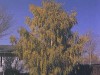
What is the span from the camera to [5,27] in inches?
1748

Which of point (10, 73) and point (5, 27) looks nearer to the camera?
point (10, 73)

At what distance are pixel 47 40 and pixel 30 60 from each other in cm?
231

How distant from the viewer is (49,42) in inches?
1240

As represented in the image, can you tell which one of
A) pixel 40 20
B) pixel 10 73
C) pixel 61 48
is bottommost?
pixel 10 73

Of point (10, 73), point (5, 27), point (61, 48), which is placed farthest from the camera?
point (5, 27)

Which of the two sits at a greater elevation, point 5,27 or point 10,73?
point 5,27

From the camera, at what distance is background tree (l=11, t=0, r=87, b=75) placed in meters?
31.0

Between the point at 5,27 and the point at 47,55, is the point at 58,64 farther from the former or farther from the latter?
the point at 5,27

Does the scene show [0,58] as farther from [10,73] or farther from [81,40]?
[81,40]

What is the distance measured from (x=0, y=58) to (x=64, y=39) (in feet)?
33.7

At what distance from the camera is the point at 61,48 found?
30.9 meters

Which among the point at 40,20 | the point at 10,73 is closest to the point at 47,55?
the point at 40,20

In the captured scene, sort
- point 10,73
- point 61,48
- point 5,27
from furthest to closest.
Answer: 1. point 5,27
2. point 10,73
3. point 61,48

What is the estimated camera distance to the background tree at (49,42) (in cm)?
3100
